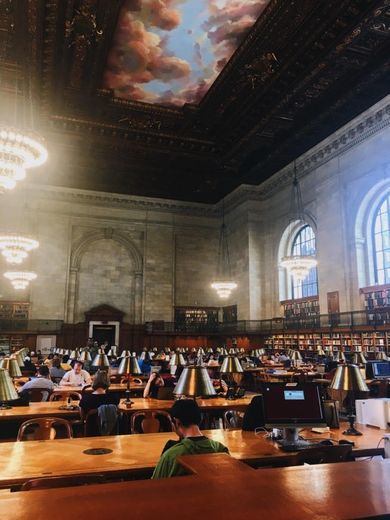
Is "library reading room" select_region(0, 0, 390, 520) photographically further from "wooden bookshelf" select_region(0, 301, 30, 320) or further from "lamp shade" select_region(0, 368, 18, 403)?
"wooden bookshelf" select_region(0, 301, 30, 320)

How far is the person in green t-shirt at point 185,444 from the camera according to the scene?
94.9 inches

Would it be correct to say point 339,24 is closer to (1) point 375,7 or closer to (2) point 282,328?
(1) point 375,7

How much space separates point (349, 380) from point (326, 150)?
47.1 feet

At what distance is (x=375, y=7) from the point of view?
9.55 meters

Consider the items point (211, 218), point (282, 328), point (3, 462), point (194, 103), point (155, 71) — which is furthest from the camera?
point (211, 218)

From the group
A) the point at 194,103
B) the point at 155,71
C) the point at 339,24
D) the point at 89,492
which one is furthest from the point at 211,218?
the point at 89,492

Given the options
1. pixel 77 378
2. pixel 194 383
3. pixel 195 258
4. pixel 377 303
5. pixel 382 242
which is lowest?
pixel 77 378

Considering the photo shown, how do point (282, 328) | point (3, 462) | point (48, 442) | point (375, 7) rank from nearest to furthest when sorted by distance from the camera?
point (3, 462) < point (48, 442) < point (375, 7) < point (282, 328)

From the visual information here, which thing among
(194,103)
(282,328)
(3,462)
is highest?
(194,103)

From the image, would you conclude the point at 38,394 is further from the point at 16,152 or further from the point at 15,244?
the point at 15,244

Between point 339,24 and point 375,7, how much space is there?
32.4 inches

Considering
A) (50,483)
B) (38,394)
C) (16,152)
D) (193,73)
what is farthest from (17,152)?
(50,483)

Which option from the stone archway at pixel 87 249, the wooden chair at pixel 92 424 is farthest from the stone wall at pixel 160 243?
the wooden chair at pixel 92 424

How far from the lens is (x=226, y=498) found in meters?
1.27
